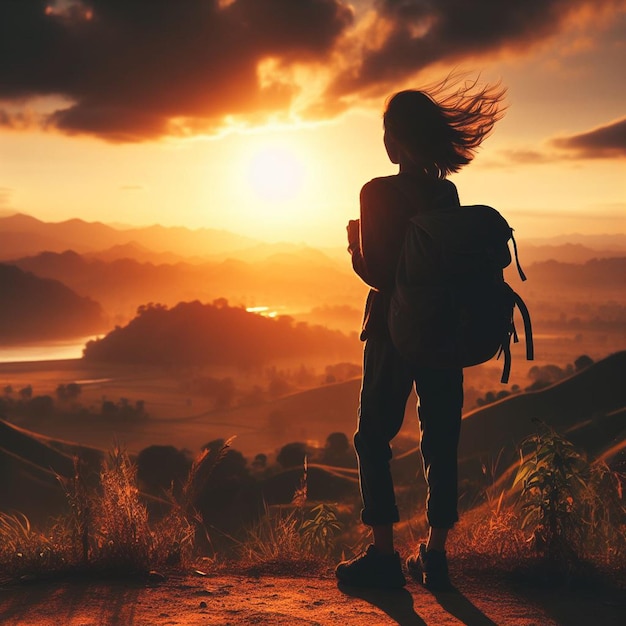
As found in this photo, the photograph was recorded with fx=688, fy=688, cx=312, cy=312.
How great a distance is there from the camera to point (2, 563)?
3.51 m

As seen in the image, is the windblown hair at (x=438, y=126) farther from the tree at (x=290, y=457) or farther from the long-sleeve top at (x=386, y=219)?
the tree at (x=290, y=457)

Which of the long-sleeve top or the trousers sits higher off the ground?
the long-sleeve top

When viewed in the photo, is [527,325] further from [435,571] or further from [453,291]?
[435,571]

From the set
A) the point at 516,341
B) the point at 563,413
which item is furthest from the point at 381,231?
the point at 563,413

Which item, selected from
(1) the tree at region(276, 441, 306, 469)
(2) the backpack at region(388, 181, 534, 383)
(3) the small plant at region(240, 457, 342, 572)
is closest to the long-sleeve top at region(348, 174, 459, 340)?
(2) the backpack at region(388, 181, 534, 383)

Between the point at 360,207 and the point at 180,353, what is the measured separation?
143803 millimetres

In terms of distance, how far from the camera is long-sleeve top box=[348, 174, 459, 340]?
3047mm

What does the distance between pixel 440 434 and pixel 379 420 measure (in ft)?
0.98

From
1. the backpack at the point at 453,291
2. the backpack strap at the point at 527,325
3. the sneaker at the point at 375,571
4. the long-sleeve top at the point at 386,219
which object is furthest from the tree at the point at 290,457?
the backpack at the point at 453,291

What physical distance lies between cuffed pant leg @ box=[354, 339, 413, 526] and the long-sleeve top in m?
0.24

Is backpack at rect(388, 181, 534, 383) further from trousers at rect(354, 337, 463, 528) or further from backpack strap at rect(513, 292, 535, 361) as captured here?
trousers at rect(354, 337, 463, 528)

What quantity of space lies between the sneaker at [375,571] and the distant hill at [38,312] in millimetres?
155430

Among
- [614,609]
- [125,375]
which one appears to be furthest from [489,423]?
[125,375]

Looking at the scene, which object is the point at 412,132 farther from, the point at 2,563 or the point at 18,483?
the point at 18,483
